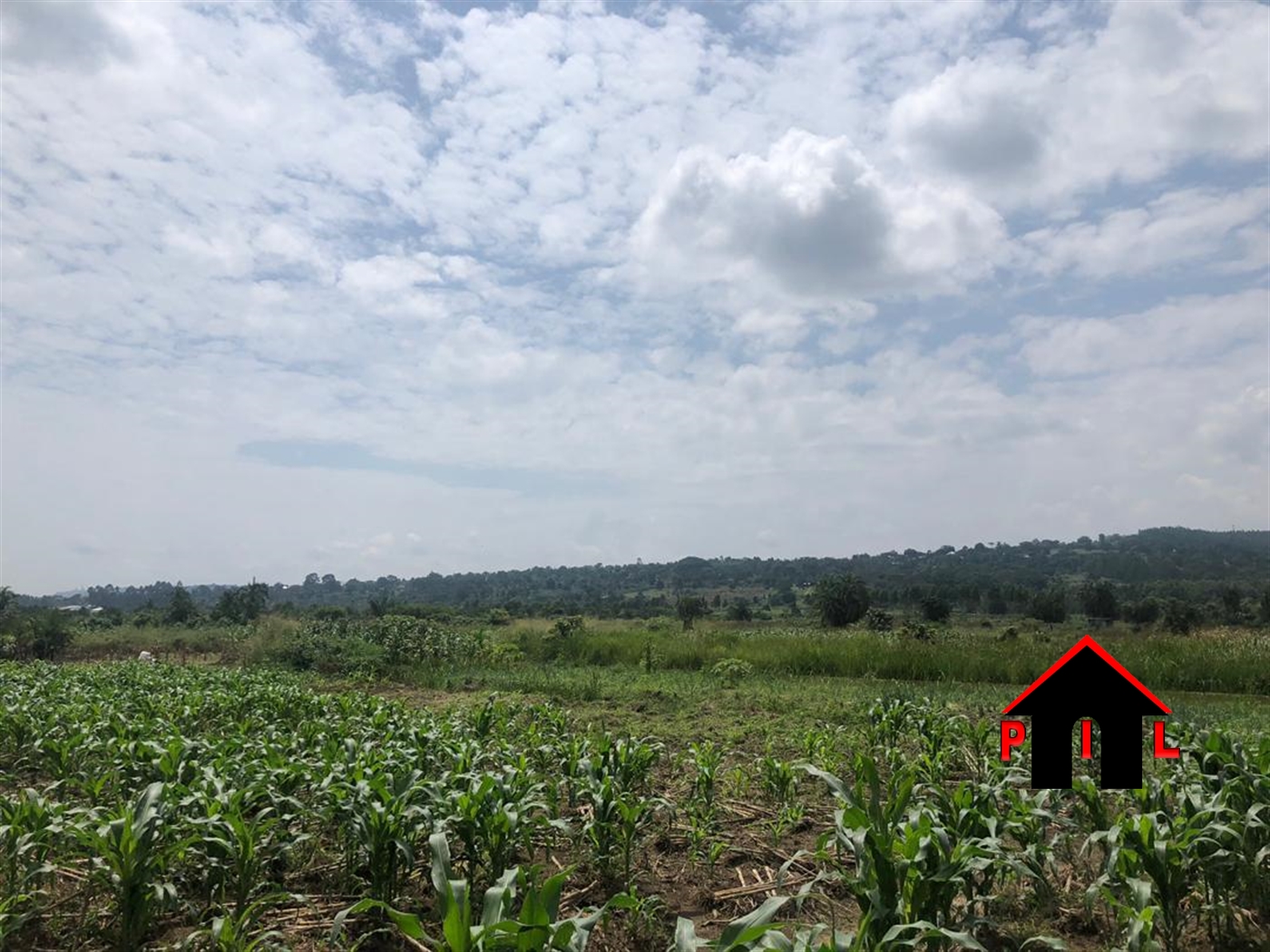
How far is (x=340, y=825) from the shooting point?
4809mm

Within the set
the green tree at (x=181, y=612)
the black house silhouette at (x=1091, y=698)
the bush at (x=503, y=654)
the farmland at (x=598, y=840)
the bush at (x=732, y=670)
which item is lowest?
the green tree at (x=181, y=612)

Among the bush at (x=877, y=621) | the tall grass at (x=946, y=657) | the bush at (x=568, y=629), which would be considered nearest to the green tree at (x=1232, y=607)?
the bush at (x=877, y=621)

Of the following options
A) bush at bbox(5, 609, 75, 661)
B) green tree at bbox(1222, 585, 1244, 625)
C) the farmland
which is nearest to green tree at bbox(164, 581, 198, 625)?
bush at bbox(5, 609, 75, 661)

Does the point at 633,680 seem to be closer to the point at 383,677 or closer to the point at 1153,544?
the point at 383,677

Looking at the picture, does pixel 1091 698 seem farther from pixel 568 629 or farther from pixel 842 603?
pixel 842 603

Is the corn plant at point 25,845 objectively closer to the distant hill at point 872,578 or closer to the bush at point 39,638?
the bush at point 39,638

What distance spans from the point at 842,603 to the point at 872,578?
64.6m

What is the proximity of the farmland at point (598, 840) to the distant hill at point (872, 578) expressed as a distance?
5120 centimetres

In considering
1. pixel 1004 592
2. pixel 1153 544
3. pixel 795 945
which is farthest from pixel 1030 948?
pixel 1153 544

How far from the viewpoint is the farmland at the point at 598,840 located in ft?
10.7

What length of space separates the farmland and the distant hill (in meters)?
51.2

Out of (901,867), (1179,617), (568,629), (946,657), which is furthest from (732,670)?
(1179,617)

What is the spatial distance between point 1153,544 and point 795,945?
189714 millimetres

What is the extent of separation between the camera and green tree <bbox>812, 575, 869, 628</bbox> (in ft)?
145
